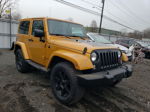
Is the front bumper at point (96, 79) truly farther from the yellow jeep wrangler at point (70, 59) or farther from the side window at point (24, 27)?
the side window at point (24, 27)

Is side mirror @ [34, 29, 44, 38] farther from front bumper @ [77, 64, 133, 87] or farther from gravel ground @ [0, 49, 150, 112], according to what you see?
front bumper @ [77, 64, 133, 87]

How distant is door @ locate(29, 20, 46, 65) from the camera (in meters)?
4.02

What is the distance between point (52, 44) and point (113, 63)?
5.27 ft

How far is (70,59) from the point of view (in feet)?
9.41

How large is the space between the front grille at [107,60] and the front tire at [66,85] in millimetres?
571

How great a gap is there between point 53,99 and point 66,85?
60 cm

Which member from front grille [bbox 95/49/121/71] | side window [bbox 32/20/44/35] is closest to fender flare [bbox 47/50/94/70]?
front grille [bbox 95/49/121/71]

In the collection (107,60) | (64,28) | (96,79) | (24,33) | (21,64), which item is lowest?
(21,64)

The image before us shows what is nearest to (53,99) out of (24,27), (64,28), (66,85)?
(66,85)

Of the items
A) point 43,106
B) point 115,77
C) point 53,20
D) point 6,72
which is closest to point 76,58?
point 115,77

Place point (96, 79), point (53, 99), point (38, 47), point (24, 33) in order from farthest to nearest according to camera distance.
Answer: point (24, 33) → point (38, 47) → point (53, 99) → point (96, 79)

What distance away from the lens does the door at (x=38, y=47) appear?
4.02 metres

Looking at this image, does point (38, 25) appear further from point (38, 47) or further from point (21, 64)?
point (21, 64)

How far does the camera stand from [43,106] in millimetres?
3061
